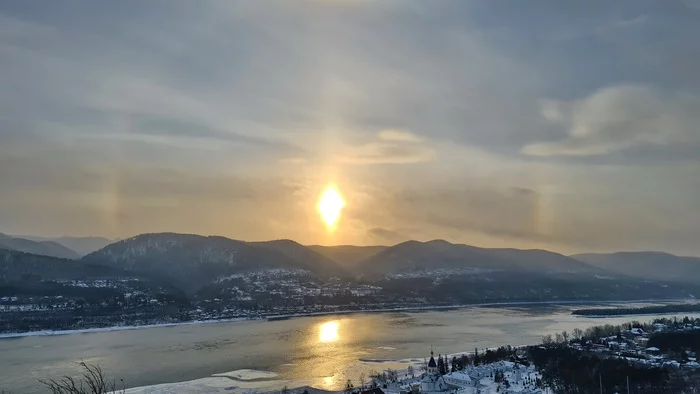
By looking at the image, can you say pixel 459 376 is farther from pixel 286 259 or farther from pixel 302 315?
pixel 286 259

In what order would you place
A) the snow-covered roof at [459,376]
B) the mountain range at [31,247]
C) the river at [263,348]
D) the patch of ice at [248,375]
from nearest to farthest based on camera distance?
the snow-covered roof at [459,376] → the patch of ice at [248,375] → the river at [263,348] → the mountain range at [31,247]

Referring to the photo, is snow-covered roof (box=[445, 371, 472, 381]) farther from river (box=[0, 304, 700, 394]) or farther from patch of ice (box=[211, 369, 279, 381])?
patch of ice (box=[211, 369, 279, 381])

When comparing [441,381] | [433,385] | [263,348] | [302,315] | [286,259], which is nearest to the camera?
[433,385]

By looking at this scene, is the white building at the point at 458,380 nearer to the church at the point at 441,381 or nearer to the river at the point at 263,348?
the church at the point at 441,381

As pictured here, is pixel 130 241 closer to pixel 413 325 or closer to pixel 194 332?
pixel 194 332

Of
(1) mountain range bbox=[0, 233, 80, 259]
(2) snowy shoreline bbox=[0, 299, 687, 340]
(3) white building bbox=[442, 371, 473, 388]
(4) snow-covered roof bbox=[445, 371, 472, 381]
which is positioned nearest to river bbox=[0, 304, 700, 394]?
(2) snowy shoreline bbox=[0, 299, 687, 340]

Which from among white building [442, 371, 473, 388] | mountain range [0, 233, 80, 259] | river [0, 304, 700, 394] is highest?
mountain range [0, 233, 80, 259]

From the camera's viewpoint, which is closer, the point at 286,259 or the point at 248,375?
the point at 248,375

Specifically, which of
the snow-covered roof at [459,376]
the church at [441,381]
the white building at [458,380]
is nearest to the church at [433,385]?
the church at [441,381]

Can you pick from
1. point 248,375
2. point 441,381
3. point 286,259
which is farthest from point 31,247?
point 441,381
